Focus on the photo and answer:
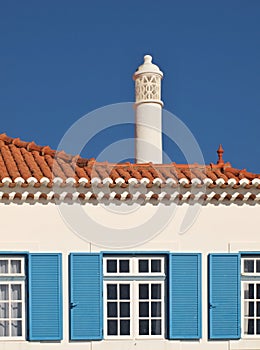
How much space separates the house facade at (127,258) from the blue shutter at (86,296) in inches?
0.7

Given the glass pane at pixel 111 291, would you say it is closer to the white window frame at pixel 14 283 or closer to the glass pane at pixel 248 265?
the white window frame at pixel 14 283

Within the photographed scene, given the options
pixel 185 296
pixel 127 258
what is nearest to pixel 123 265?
pixel 127 258

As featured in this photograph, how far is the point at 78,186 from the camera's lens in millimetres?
12508

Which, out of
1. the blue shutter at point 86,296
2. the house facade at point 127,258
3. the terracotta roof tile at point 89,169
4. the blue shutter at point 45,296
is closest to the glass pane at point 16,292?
the house facade at point 127,258

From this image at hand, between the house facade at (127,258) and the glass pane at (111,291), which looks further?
the glass pane at (111,291)

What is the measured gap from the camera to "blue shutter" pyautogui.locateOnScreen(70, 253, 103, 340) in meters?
12.6

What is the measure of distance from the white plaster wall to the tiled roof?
0.84 feet

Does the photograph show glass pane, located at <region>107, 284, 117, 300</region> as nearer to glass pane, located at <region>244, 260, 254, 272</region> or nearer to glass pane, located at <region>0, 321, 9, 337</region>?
glass pane, located at <region>0, 321, 9, 337</region>

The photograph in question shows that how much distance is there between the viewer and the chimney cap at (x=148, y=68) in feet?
54.8

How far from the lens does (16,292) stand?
12.6m

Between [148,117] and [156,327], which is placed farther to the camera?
[148,117]

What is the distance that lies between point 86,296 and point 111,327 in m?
0.74

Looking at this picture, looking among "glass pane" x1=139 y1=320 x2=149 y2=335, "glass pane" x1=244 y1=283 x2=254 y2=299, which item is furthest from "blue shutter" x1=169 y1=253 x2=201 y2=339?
"glass pane" x1=244 y1=283 x2=254 y2=299

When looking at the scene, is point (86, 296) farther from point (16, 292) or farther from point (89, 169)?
point (89, 169)
